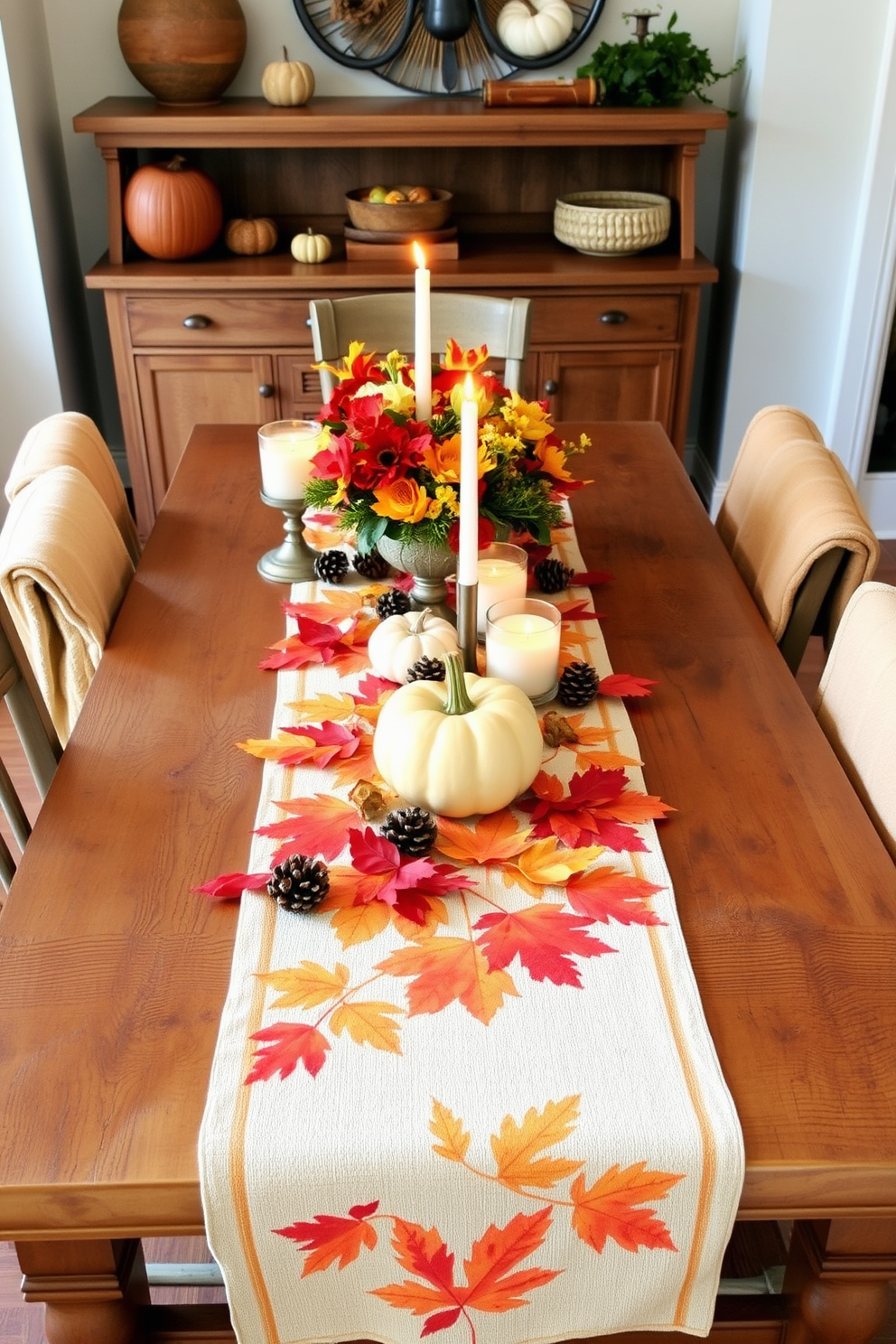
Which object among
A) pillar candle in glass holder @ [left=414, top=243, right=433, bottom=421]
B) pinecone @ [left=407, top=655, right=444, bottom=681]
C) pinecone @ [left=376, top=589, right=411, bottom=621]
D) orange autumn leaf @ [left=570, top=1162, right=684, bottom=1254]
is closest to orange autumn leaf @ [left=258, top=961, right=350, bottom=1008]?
orange autumn leaf @ [left=570, top=1162, right=684, bottom=1254]

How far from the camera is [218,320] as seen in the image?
2977 millimetres

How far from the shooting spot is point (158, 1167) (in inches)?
31.5

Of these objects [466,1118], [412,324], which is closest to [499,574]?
[466,1118]

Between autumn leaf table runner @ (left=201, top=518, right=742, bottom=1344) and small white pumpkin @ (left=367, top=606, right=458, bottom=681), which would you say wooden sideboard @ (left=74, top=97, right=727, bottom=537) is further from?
autumn leaf table runner @ (left=201, top=518, right=742, bottom=1344)

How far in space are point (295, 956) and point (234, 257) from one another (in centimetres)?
252

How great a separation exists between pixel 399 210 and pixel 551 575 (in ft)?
5.79

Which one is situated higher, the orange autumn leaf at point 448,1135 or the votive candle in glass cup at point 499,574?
the votive candle in glass cup at point 499,574

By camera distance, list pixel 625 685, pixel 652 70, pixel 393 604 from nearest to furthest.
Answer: pixel 625 685, pixel 393 604, pixel 652 70

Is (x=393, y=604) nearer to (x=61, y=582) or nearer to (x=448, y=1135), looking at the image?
(x=61, y=582)

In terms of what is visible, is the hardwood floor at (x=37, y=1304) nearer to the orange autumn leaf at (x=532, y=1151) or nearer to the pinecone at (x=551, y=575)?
the orange autumn leaf at (x=532, y=1151)

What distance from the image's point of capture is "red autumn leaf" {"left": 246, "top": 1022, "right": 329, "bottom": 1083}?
2.83ft

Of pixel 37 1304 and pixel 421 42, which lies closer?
pixel 37 1304

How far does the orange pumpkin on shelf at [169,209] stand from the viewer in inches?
115

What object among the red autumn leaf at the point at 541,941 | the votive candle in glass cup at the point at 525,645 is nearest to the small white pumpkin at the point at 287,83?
the votive candle in glass cup at the point at 525,645
